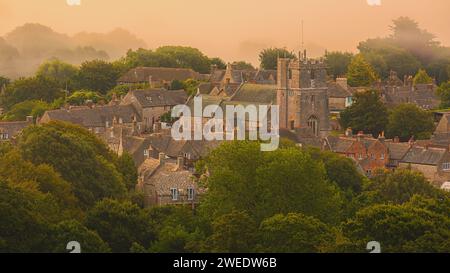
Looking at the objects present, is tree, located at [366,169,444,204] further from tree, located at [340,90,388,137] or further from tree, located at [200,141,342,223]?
tree, located at [340,90,388,137]

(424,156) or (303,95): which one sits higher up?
(303,95)

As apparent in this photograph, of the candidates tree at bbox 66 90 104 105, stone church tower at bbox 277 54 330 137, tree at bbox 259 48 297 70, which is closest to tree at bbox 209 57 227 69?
tree at bbox 259 48 297 70

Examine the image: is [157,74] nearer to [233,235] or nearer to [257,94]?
[257,94]

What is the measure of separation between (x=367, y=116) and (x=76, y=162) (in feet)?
110

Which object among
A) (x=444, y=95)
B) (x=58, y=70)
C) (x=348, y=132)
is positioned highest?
(x=58, y=70)

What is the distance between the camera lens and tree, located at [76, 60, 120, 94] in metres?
102

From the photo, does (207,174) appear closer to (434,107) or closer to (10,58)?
(434,107)

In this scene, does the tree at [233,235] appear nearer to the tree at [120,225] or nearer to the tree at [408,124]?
the tree at [120,225]

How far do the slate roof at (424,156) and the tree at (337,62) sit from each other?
5003cm

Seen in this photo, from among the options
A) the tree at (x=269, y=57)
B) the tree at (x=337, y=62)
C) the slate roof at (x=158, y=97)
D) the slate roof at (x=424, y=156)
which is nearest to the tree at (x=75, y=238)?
the slate roof at (x=424, y=156)

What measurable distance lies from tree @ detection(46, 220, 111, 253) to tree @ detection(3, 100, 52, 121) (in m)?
46.5

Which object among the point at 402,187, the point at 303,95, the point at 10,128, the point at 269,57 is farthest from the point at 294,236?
the point at 269,57

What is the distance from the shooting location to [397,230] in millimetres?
36344

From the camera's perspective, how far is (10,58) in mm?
98625
